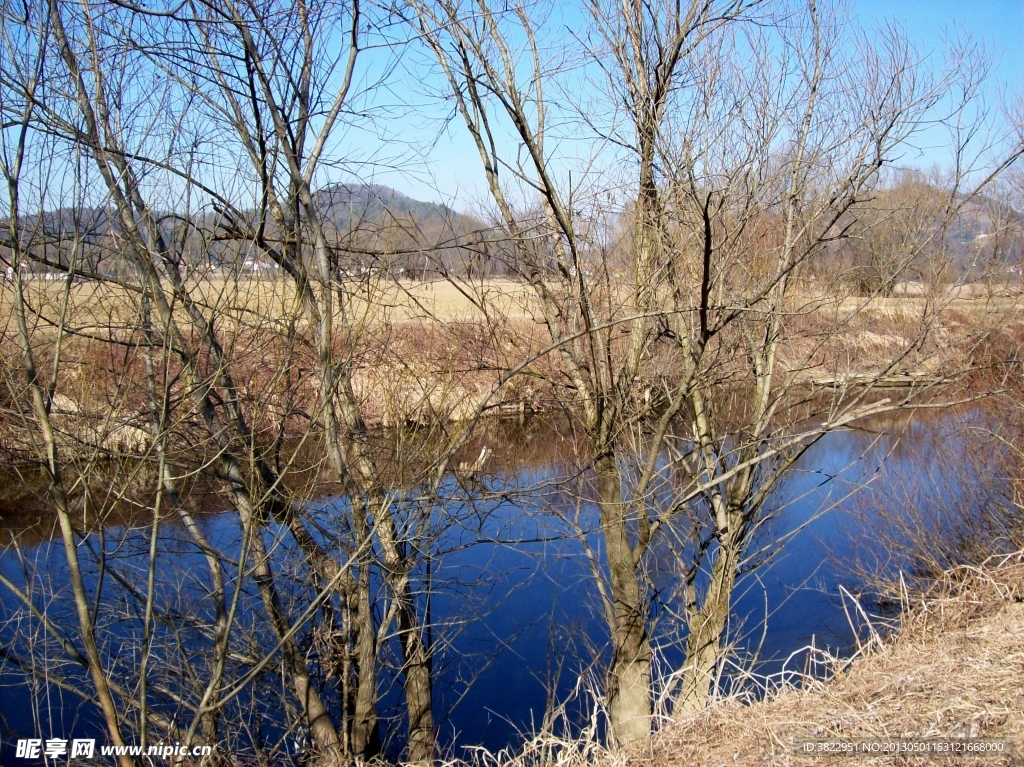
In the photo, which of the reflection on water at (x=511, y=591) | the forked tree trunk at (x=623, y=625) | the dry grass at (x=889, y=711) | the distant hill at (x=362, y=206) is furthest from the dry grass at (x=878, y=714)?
the distant hill at (x=362, y=206)

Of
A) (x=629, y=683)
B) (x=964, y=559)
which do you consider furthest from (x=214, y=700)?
(x=964, y=559)

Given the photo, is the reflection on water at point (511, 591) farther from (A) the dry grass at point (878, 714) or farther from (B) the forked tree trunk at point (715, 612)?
(A) the dry grass at point (878, 714)

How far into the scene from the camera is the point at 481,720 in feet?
23.7

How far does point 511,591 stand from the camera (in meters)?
7.07

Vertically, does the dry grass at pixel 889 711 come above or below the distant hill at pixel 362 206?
below

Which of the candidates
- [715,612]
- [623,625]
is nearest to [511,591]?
[623,625]

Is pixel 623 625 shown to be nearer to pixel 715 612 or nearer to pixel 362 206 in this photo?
pixel 715 612

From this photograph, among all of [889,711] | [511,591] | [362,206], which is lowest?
[511,591]

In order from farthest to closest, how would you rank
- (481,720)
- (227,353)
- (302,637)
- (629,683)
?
(481,720) < (629,683) < (302,637) < (227,353)

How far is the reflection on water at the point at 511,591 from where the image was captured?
5410mm

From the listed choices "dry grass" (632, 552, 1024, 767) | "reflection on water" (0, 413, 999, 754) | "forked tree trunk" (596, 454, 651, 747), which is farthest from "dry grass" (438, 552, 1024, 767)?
"forked tree trunk" (596, 454, 651, 747)

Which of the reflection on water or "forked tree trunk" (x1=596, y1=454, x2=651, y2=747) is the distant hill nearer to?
the reflection on water

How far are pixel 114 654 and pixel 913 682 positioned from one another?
4.90 m

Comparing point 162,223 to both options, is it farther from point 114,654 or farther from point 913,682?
point 913,682
